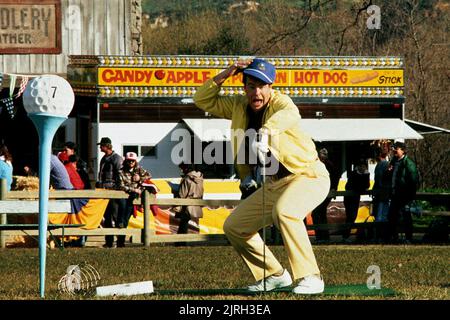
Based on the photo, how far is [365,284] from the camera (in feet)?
39.8

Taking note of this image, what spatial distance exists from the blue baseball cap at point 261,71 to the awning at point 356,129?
56.5 ft

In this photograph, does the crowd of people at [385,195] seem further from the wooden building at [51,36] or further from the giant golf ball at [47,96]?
the giant golf ball at [47,96]

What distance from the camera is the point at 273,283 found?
11133mm

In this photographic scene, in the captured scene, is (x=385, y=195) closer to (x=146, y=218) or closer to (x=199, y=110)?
(x=146, y=218)

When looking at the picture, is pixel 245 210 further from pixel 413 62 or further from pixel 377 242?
pixel 413 62

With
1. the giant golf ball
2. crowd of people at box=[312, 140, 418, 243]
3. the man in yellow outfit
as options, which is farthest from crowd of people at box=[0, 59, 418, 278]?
crowd of people at box=[312, 140, 418, 243]

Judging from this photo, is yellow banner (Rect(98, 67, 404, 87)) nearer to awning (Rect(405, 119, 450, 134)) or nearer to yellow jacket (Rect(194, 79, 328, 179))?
awning (Rect(405, 119, 450, 134))

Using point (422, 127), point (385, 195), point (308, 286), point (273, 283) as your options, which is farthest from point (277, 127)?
point (422, 127)

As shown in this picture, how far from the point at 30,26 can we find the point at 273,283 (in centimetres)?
2334

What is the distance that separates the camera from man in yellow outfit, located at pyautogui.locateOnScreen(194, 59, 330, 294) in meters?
10.5

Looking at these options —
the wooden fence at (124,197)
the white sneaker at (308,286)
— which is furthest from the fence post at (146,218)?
the white sneaker at (308,286)

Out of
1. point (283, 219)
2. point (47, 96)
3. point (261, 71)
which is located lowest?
point (283, 219)

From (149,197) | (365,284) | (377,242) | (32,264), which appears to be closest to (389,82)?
(377,242)

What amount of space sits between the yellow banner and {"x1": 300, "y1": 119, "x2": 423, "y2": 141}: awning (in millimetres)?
845
